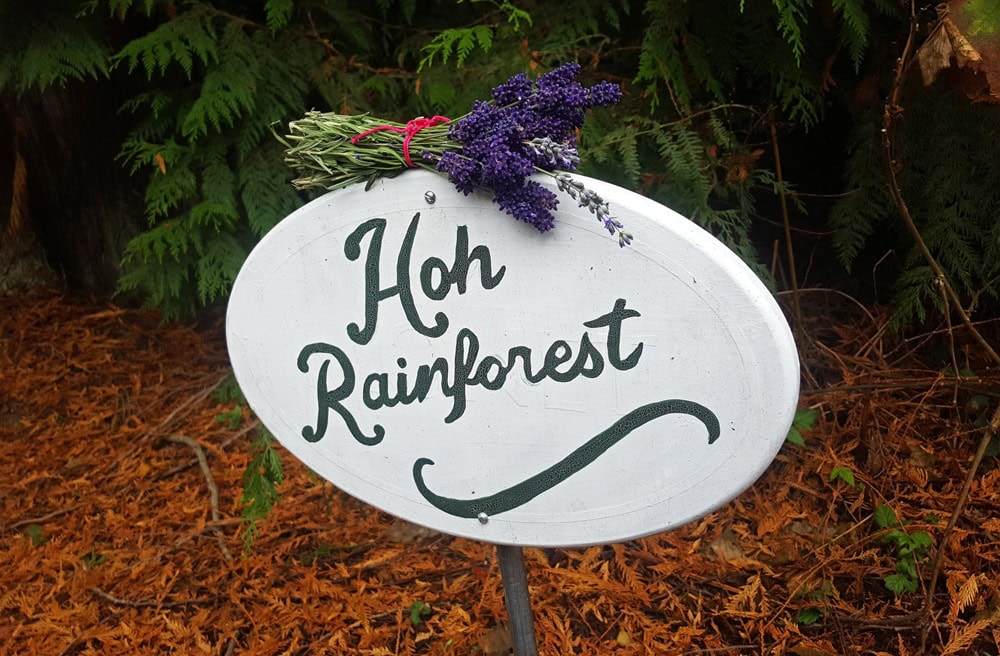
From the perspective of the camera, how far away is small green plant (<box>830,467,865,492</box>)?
236cm

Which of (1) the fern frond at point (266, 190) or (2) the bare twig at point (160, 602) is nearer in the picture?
(2) the bare twig at point (160, 602)

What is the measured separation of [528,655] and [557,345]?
81 centimetres

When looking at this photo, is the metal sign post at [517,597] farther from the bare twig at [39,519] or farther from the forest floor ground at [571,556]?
the bare twig at [39,519]

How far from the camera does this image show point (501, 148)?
1285 mm

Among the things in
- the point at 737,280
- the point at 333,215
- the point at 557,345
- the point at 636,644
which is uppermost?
the point at 333,215

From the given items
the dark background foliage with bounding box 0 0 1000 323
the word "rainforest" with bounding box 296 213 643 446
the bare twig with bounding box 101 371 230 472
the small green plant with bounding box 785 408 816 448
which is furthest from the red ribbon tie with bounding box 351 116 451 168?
the bare twig with bounding box 101 371 230 472

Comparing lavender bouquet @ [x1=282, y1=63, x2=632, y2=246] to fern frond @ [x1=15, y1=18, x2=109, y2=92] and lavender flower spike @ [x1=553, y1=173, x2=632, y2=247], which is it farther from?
fern frond @ [x1=15, y1=18, x2=109, y2=92]

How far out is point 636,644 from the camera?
212 cm

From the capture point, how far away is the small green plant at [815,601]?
6.85ft

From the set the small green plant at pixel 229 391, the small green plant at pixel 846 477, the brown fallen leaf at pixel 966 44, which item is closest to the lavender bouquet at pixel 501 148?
the brown fallen leaf at pixel 966 44

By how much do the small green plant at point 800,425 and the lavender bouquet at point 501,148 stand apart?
143cm

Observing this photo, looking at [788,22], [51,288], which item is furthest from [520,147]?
[51,288]

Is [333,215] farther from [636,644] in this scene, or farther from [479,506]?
[636,644]

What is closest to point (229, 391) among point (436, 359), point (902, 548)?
point (436, 359)
